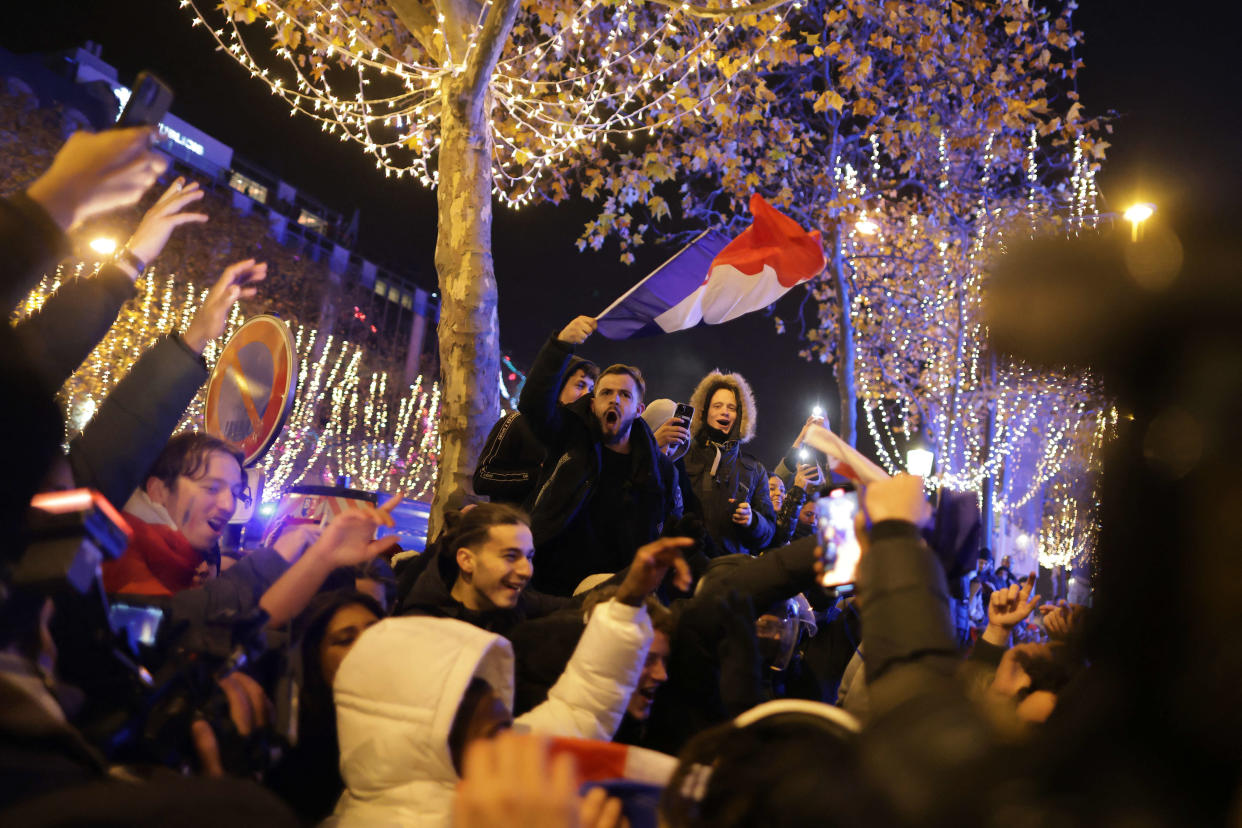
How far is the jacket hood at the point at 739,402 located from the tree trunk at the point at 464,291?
1.79m

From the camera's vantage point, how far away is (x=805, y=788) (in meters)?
1.32

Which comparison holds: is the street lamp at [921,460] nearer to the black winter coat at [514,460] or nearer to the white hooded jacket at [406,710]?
the black winter coat at [514,460]

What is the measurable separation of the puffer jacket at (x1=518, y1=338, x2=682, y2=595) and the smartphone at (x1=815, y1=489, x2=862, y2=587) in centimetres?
242

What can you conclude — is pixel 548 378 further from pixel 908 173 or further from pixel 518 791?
pixel 908 173

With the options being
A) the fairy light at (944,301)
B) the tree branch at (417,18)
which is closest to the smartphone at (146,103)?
the tree branch at (417,18)

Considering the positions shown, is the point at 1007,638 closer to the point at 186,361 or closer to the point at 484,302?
the point at 186,361

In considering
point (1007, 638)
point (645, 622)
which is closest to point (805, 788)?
point (645, 622)

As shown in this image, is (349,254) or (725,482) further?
(349,254)

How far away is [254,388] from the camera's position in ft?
12.6

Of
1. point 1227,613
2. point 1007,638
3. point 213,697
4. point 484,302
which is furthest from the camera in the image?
point 484,302

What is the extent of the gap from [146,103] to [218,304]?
0.92m

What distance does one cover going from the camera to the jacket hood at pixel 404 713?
2021 mm

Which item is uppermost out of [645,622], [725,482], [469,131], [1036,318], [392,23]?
[392,23]

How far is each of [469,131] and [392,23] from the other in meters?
3.04
